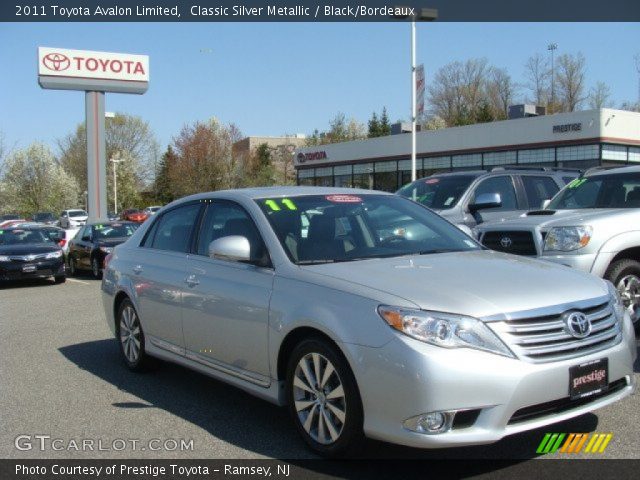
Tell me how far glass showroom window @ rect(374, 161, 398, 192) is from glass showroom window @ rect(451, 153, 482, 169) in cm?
474

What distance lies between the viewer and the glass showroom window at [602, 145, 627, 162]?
29.9 meters

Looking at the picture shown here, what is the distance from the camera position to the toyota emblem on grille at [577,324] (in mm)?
3911

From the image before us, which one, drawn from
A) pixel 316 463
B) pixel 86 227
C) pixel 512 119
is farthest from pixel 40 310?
pixel 512 119

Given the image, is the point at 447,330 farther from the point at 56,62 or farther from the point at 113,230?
the point at 56,62

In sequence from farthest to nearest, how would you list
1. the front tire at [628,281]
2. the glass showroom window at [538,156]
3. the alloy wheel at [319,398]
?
the glass showroom window at [538,156] < the front tire at [628,281] < the alloy wheel at [319,398]

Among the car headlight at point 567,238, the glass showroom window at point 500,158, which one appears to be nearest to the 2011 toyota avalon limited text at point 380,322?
the car headlight at point 567,238

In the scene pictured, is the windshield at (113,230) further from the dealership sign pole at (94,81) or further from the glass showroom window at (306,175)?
the glass showroom window at (306,175)

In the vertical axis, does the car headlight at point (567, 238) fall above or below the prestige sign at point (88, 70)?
below

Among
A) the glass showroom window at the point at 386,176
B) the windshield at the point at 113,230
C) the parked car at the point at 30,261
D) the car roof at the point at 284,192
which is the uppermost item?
the glass showroom window at the point at 386,176

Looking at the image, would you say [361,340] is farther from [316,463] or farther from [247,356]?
[247,356]

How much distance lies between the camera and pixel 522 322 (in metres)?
3.78

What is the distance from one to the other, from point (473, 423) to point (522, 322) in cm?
61

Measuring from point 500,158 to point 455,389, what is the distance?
106 feet
